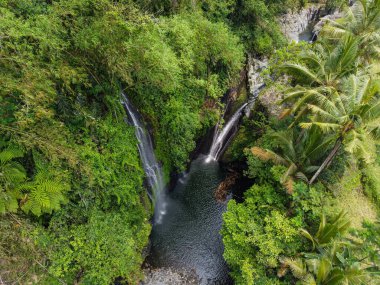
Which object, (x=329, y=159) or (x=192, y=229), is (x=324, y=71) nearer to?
(x=329, y=159)

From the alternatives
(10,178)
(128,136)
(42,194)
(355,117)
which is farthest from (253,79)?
(10,178)

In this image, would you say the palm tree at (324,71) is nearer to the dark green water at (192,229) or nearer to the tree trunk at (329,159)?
the tree trunk at (329,159)

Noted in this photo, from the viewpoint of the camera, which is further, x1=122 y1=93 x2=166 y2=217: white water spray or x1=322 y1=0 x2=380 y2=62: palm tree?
x1=322 y1=0 x2=380 y2=62: palm tree

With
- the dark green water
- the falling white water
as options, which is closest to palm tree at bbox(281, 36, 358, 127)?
the falling white water

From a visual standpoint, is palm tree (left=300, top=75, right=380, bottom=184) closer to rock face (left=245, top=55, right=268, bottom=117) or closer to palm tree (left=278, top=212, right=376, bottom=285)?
palm tree (left=278, top=212, right=376, bottom=285)

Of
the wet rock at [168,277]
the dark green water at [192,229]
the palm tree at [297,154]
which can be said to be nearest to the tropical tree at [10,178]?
the wet rock at [168,277]

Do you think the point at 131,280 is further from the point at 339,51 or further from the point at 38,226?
the point at 339,51
